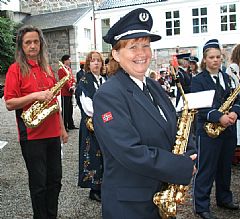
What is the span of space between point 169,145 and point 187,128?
0.22m

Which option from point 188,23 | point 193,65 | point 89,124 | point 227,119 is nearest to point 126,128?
point 227,119

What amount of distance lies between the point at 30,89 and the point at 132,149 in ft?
5.69

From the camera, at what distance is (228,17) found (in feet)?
73.2

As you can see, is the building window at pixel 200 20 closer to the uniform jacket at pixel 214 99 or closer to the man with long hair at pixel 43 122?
the uniform jacket at pixel 214 99

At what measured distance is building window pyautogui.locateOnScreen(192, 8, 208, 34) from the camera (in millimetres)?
23062

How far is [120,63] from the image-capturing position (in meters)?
2.21

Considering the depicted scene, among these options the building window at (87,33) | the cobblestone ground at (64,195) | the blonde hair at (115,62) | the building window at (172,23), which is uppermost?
the building window at (172,23)

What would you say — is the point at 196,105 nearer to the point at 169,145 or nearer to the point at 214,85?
the point at 169,145

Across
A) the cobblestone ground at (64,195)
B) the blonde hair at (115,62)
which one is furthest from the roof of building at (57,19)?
the blonde hair at (115,62)

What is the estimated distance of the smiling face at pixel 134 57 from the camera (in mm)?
2150

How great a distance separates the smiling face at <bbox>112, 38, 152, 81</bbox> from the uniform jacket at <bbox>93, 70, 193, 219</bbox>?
0.06 metres

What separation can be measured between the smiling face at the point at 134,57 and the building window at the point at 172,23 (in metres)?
22.3

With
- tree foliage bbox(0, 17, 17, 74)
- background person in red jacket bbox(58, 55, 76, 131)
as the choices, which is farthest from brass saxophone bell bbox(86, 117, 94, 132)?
tree foliage bbox(0, 17, 17, 74)

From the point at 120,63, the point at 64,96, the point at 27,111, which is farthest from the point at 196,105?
the point at 64,96
